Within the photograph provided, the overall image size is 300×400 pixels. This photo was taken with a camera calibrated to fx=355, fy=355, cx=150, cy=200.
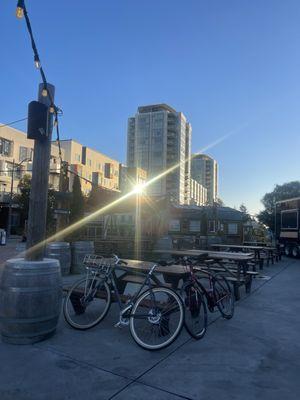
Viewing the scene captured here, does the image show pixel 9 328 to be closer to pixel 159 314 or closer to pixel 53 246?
pixel 159 314

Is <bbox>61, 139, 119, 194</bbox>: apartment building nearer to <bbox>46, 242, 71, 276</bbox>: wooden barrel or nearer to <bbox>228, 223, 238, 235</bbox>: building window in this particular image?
<bbox>228, 223, 238, 235</bbox>: building window

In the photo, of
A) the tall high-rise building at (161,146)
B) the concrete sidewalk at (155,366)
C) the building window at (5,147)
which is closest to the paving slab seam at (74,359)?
the concrete sidewalk at (155,366)

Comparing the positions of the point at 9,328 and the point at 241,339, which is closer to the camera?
the point at 9,328

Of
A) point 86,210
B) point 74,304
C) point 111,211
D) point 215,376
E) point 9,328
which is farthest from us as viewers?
point 86,210

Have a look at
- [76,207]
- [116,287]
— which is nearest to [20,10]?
[116,287]

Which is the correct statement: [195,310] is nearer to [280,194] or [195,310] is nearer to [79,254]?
[79,254]

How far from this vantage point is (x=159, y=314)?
Answer: 420 centimetres

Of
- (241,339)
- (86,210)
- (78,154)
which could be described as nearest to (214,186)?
(78,154)

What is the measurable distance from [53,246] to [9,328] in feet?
15.5

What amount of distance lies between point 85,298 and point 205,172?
14290cm

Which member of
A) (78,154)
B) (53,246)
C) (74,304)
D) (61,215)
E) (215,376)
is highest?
(78,154)

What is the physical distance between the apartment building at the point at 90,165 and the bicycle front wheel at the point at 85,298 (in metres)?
58.2

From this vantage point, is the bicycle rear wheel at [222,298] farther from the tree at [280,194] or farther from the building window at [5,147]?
the tree at [280,194]

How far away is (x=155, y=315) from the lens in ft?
13.8
